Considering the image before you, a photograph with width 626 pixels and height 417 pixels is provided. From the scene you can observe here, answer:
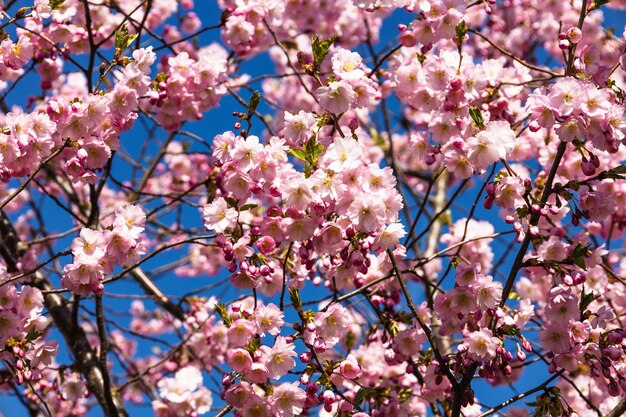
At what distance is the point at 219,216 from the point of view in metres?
3.17

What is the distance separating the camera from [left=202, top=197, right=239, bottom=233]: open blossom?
3141 millimetres

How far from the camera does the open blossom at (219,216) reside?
3141mm

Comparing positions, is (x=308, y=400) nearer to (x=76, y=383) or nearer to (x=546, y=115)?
(x=546, y=115)

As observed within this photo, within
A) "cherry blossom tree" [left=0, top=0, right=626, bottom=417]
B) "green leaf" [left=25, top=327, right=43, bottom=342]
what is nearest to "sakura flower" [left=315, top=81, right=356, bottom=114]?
"cherry blossom tree" [left=0, top=0, right=626, bottom=417]

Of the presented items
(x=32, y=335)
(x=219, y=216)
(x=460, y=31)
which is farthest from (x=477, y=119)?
(x=32, y=335)

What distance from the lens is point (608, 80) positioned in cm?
327

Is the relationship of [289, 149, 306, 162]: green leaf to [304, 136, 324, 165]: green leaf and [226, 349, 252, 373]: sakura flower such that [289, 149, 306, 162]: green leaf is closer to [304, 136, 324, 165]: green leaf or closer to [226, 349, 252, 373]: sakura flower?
[304, 136, 324, 165]: green leaf

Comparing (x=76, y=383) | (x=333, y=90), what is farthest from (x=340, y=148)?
(x=76, y=383)

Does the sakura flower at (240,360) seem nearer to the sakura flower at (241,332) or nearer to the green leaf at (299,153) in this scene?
the sakura flower at (241,332)

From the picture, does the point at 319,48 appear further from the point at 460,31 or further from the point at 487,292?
the point at 487,292

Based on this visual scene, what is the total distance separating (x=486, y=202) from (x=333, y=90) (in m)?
0.86

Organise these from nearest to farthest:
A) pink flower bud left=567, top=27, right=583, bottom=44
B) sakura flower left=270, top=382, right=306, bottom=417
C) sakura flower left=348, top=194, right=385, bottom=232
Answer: sakura flower left=348, top=194, right=385, bottom=232, sakura flower left=270, top=382, right=306, bottom=417, pink flower bud left=567, top=27, right=583, bottom=44

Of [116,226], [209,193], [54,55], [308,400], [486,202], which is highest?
Answer: [54,55]

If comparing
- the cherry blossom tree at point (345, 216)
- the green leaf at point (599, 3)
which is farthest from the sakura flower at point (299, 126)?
the green leaf at point (599, 3)
